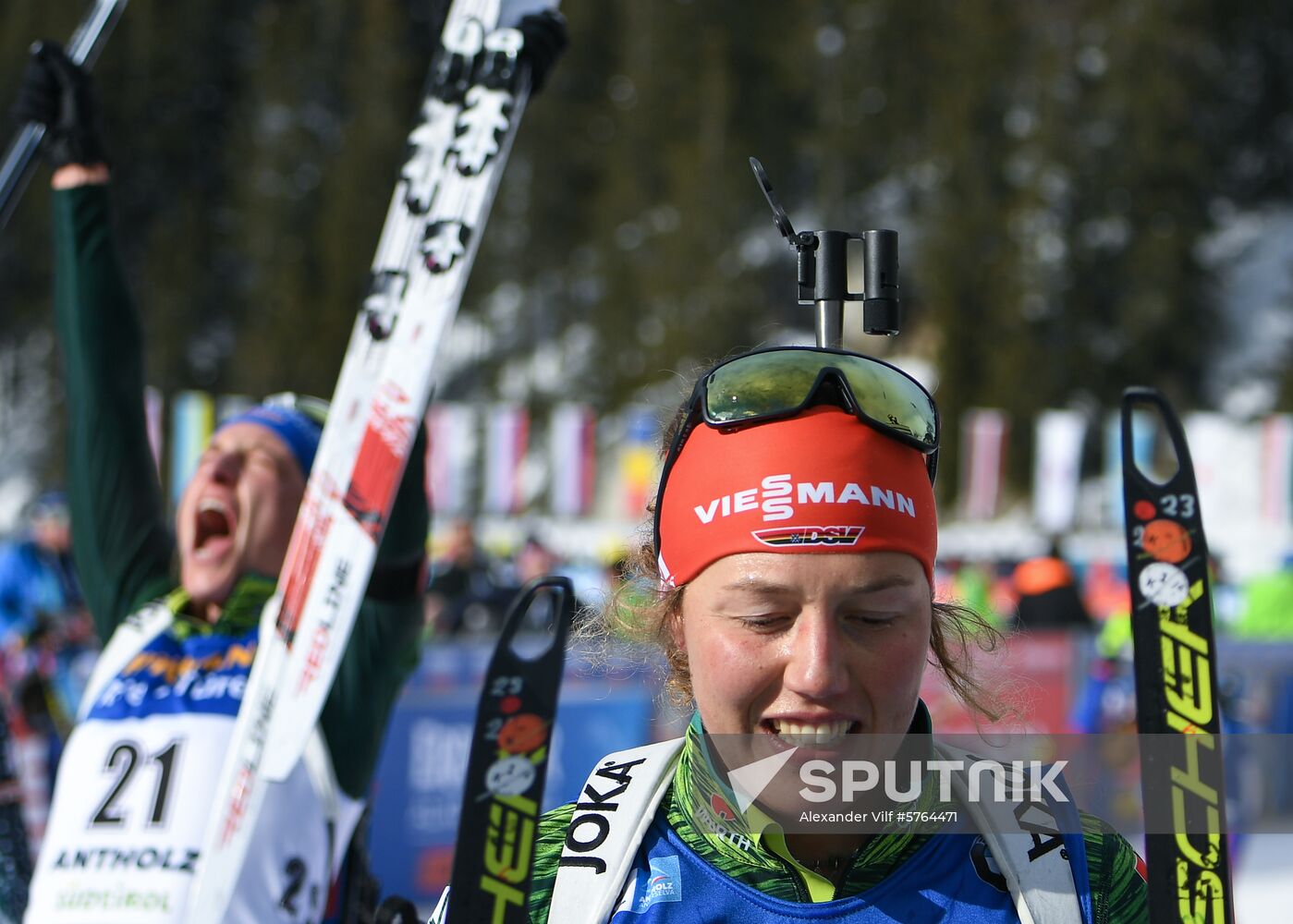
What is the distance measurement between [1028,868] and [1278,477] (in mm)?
22690

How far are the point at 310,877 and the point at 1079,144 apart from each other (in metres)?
37.2

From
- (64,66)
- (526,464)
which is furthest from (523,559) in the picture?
(526,464)

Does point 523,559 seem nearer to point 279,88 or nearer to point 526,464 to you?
point 526,464

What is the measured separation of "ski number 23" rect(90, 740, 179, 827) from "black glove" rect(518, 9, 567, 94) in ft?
5.03

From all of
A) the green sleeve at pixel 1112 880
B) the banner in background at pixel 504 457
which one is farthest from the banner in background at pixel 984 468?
the green sleeve at pixel 1112 880

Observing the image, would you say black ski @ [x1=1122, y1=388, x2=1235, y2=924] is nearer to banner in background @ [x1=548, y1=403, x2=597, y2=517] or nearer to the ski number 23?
the ski number 23

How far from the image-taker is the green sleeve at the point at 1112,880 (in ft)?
5.49

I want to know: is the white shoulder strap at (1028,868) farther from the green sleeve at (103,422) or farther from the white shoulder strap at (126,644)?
the green sleeve at (103,422)

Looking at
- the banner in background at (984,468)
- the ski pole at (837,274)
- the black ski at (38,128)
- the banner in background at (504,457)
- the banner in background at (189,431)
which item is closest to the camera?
the ski pole at (837,274)

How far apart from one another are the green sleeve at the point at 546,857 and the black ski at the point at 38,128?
2.42 metres

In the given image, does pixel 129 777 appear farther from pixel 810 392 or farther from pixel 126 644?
pixel 810 392

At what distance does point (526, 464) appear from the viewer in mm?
37781

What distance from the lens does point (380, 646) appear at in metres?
3.01

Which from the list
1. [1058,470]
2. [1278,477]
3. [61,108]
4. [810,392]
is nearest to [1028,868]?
[810,392]
